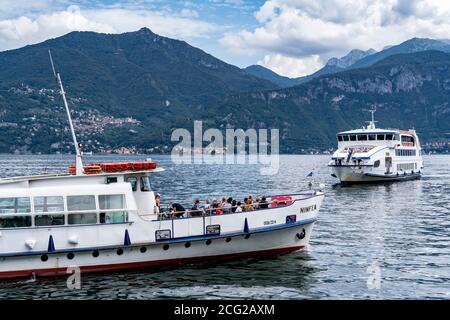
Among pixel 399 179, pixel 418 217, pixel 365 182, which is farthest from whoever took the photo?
pixel 399 179

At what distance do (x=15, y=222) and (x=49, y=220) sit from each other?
1277mm

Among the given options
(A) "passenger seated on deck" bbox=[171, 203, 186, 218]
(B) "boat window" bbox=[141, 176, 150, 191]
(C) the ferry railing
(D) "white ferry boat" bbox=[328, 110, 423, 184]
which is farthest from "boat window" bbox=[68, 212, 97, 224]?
(D) "white ferry boat" bbox=[328, 110, 423, 184]

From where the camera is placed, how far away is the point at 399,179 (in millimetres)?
82312

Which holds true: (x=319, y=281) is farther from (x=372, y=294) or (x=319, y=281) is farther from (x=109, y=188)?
(x=109, y=188)

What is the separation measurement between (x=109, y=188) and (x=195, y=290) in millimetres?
5526

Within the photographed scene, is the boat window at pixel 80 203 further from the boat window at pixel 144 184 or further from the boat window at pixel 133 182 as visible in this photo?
the boat window at pixel 144 184

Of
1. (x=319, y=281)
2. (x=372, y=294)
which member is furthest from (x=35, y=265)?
(x=372, y=294)

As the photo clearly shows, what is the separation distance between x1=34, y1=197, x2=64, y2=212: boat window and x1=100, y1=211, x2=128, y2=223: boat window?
5.43 ft

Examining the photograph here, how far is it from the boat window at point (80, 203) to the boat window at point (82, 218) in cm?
24

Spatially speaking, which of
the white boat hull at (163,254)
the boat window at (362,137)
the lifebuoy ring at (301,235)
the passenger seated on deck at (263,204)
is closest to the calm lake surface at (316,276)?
the white boat hull at (163,254)

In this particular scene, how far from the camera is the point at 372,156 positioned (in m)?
74.8

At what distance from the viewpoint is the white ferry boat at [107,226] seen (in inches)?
864
